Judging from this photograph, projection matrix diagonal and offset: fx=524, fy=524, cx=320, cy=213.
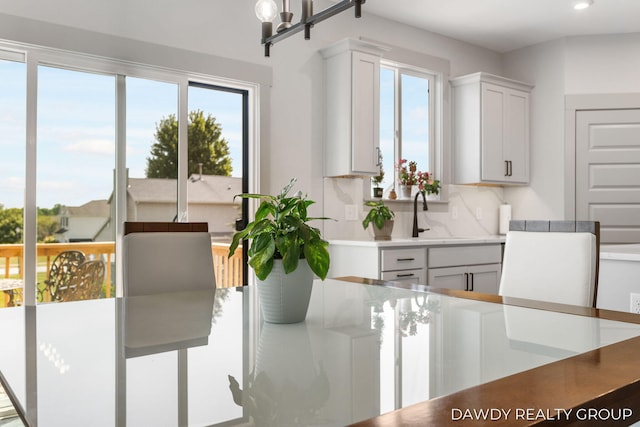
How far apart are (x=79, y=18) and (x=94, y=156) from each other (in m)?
0.75

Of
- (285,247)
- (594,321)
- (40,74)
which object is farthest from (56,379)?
(40,74)

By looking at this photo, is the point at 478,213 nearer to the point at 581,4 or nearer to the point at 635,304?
the point at 581,4

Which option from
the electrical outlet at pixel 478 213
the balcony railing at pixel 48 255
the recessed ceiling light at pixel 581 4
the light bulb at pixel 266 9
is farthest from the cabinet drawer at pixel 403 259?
the recessed ceiling light at pixel 581 4

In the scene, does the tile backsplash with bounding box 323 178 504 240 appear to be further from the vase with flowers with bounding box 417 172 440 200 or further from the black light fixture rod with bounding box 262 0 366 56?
A: the black light fixture rod with bounding box 262 0 366 56

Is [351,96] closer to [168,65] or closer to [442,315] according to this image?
[168,65]

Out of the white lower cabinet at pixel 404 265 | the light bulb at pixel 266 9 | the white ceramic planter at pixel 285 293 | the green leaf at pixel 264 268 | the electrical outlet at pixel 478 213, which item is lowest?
the white lower cabinet at pixel 404 265

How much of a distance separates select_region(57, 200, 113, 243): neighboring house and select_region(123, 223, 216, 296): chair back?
3.68 feet

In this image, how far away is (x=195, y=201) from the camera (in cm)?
335

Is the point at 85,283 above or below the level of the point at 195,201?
below

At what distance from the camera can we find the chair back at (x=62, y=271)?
2.81 m

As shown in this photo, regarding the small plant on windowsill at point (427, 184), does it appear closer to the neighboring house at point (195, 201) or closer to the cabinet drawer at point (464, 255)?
the cabinet drawer at point (464, 255)

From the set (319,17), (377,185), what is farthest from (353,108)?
(319,17)

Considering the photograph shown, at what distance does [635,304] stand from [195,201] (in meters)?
2.46

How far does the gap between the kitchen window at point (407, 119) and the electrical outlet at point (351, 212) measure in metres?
0.42
